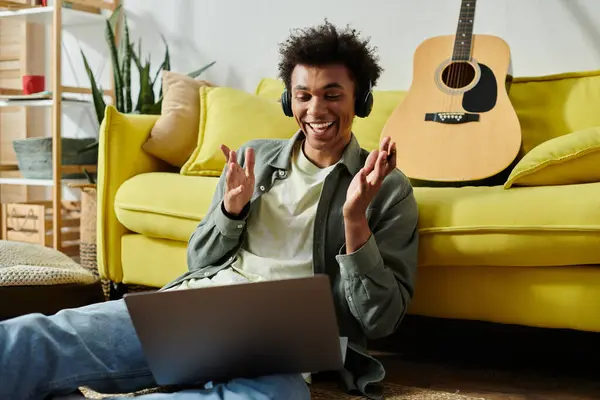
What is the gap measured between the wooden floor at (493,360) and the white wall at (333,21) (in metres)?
1.08

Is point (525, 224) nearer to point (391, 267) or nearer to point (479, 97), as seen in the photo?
point (391, 267)

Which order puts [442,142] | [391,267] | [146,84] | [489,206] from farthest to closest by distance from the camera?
1. [146,84]
2. [442,142]
3. [489,206]
4. [391,267]

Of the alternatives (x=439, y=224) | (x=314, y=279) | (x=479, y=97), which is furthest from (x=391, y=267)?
(x=479, y=97)

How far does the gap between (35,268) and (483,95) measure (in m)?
1.30

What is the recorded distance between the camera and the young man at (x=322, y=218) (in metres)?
1.35

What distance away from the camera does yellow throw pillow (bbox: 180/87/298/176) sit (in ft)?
7.68

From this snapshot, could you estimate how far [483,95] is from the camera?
6.77ft

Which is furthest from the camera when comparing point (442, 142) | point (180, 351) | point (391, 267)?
point (442, 142)

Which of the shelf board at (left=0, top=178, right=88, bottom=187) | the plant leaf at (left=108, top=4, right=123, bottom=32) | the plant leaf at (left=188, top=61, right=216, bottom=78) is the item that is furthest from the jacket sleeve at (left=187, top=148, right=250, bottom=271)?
the plant leaf at (left=108, top=4, right=123, bottom=32)

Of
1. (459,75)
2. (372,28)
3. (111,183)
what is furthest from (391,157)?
(372,28)

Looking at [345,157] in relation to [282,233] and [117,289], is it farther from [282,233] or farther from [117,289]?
[117,289]

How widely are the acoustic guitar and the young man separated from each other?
0.46m

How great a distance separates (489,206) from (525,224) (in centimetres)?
9

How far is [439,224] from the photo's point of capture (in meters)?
1.64
